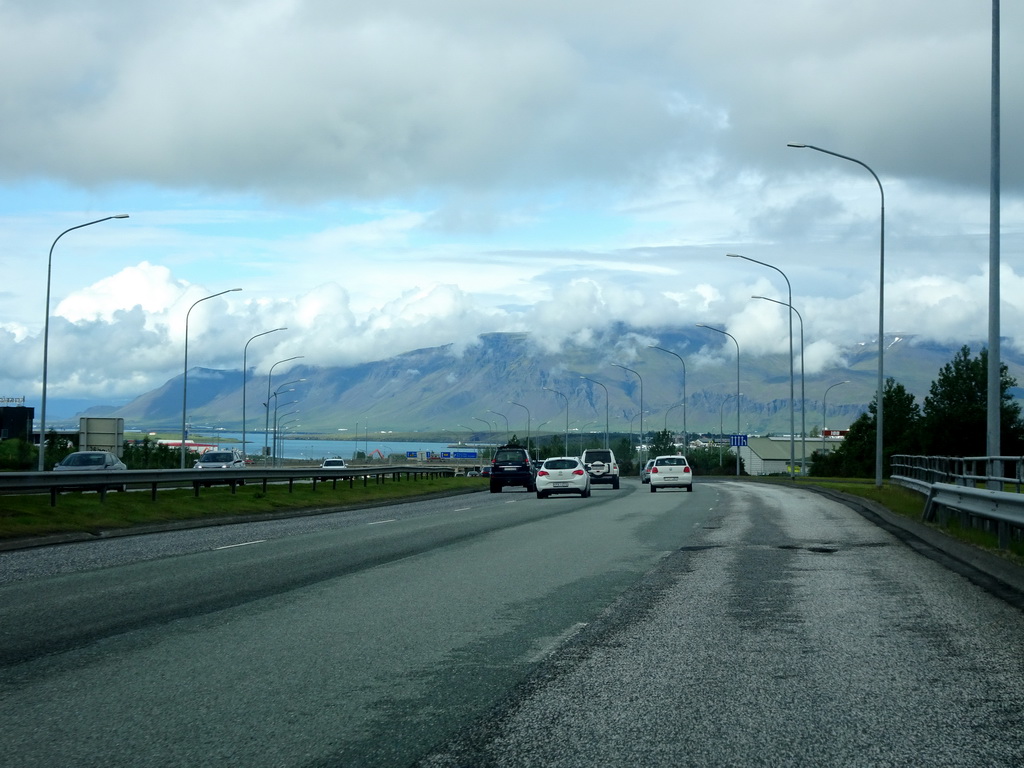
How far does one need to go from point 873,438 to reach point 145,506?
13793cm

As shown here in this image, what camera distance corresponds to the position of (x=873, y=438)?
153 m

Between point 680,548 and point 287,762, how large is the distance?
12.6 m

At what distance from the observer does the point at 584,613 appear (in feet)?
34.8

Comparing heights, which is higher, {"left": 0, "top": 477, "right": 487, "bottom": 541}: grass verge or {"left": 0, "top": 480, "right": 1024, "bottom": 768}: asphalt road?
{"left": 0, "top": 480, "right": 1024, "bottom": 768}: asphalt road

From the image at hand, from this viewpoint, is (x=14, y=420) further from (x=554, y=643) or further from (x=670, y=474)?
(x=554, y=643)

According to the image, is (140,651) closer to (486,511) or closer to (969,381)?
(486,511)

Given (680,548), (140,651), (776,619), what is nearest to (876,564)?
(680,548)

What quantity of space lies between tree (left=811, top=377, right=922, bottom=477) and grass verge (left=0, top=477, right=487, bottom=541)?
94897mm

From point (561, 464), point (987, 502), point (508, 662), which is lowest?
point (508, 662)

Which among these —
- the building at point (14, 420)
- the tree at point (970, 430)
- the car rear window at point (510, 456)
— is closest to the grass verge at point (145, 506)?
the car rear window at point (510, 456)

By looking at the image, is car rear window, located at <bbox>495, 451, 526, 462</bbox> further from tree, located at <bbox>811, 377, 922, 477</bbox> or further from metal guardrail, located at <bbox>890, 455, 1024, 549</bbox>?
tree, located at <bbox>811, 377, 922, 477</bbox>

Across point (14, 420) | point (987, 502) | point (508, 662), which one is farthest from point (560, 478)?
point (14, 420)

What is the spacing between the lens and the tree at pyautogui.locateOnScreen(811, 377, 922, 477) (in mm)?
134125

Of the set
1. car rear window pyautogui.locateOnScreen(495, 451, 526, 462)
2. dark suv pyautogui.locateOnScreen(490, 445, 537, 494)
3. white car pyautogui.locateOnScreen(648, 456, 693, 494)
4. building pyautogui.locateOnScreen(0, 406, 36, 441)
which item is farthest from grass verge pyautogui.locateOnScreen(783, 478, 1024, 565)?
building pyautogui.locateOnScreen(0, 406, 36, 441)
